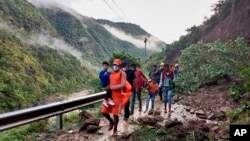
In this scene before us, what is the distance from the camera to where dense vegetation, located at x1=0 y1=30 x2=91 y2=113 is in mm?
55138

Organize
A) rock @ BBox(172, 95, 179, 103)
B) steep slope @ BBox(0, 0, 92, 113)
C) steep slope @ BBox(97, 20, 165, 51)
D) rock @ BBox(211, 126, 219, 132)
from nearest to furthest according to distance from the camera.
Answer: rock @ BBox(211, 126, 219, 132) < rock @ BBox(172, 95, 179, 103) < steep slope @ BBox(0, 0, 92, 113) < steep slope @ BBox(97, 20, 165, 51)

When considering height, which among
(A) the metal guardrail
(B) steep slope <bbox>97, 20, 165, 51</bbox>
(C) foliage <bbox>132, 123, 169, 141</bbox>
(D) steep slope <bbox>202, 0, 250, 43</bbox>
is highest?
(B) steep slope <bbox>97, 20, 165, 51</bbox>

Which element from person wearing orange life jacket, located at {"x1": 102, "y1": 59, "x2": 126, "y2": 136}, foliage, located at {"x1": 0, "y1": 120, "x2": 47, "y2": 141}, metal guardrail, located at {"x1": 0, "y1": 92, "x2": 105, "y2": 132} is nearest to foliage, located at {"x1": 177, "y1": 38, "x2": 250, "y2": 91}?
person wearing orange life jacket, located at {"x1": 102, "y1": 59, "x2": 126, "y2": 136}

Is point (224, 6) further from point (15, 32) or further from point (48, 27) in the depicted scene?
point (48, 27)

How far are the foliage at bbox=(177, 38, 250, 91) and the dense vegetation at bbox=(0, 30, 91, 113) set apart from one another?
127ft

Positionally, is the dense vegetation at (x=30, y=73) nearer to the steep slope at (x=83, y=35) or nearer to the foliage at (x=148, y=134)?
the steep slope at (x=83, y=35)

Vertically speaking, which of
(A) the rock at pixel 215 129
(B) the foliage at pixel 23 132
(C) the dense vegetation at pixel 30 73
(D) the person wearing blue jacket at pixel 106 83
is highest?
(D) the person wearing blue jacket at pixel 106 83

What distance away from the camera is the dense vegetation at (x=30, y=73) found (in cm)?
5514

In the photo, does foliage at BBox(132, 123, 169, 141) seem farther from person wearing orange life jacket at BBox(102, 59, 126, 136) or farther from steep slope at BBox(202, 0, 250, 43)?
steep slope at BBox(202, 0, 250, 43)

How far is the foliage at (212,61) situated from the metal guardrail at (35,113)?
7366 mm

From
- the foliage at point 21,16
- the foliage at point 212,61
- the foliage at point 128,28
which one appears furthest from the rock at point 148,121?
the foliage at point 128,28

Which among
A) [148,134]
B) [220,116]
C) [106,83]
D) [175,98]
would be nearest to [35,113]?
[106,83]

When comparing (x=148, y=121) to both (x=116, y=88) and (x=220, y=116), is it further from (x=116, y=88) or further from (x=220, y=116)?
(x=220, y=116)

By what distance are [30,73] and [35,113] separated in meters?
64.8
